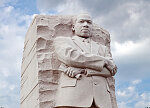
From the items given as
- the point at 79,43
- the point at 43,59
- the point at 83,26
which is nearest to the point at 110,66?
the point at 79,43

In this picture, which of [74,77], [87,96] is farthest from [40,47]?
[87,96]

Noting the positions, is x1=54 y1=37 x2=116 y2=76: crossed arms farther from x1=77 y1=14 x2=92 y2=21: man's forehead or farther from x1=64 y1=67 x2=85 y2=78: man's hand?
x1=77 y1=14 x2=92 y2=21: man's forehead

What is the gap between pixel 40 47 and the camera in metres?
4.86

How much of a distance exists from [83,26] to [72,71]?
3.24ft

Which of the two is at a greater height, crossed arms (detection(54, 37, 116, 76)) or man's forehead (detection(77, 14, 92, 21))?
man's forehead (detection(77, 14, 92, 21))

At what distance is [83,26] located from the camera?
5012 mm

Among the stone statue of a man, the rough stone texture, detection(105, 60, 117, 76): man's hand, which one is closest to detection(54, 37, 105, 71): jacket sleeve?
the stone statue of a man

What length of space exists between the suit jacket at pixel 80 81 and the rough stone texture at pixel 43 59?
0.16 m

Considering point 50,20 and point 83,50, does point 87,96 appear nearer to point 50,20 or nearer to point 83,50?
point 83,50

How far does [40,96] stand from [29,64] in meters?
1.13

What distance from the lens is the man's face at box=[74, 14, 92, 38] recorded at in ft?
16.5

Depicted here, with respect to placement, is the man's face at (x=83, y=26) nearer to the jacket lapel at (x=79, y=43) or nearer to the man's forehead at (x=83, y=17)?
the man's forehead at (x=83, y=17)

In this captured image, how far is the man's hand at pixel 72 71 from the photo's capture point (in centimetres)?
449

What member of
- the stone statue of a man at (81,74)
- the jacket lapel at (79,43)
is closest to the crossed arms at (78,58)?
the stone statue of a man at (81,74)
